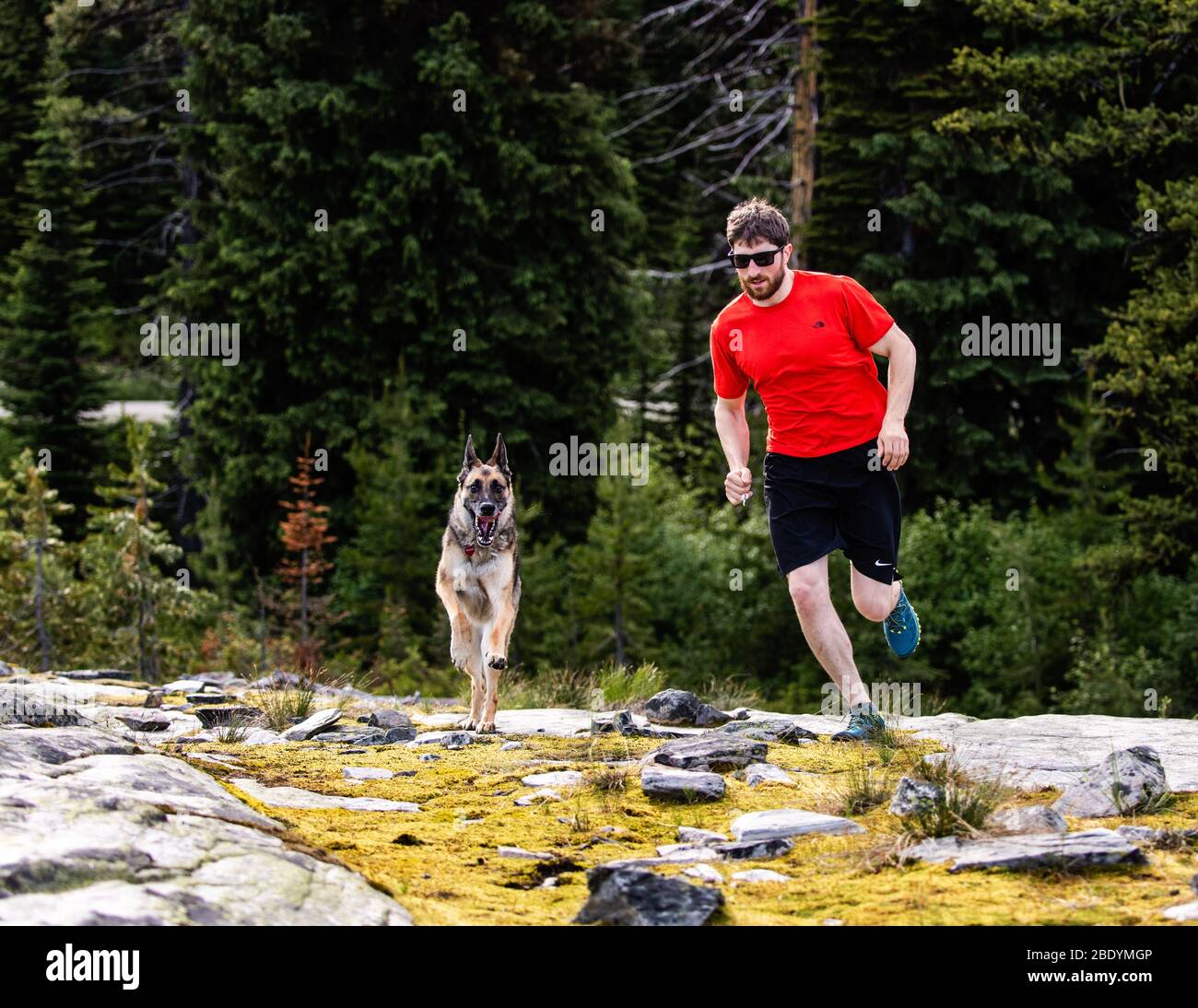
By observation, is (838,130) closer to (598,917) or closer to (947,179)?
(947,179)

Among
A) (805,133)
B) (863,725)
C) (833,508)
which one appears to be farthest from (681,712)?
(805,133)

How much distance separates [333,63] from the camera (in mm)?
30516

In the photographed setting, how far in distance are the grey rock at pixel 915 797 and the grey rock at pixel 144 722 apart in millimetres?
4858

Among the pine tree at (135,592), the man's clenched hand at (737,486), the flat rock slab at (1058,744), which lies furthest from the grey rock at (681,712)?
the pine tree at (135,592)

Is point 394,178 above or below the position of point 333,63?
below

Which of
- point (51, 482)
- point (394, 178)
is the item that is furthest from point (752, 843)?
point (51, 482)

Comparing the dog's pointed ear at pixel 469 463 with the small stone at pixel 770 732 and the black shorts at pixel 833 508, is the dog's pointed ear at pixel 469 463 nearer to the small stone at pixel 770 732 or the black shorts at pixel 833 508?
the small stone at pixel 770 732

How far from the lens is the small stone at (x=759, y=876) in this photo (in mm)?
5113

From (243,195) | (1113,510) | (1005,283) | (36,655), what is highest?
(243,195)

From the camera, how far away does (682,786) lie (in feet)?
21.5

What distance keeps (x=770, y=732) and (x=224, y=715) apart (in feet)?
11.5

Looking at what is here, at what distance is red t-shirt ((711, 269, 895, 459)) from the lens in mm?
7816
